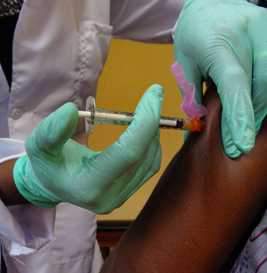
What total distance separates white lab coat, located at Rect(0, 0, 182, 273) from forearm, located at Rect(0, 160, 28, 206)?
3 cm

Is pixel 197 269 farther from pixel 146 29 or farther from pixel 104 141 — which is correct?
pixel 104 141

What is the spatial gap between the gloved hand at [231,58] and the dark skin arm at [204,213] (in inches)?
1.3

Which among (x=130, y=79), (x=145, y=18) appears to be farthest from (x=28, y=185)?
(x=130, y=79)

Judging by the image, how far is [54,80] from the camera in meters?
1.21

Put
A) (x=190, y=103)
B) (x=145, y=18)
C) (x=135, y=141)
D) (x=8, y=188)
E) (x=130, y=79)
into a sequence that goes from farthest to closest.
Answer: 1. (x=130, y=79)
2. (x=145, y=18)
3. (x=8, y=188)
4. (x=190, y=103)
5. (x=135, y=141)

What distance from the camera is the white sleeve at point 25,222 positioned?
3.51ft

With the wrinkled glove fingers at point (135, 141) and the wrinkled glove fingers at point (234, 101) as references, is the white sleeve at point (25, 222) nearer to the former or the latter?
the wrinkled glove fingers at point (135, 141)

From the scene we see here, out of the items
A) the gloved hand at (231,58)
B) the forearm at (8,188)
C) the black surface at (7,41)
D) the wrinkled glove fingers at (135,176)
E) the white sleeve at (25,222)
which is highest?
the gloved hand at (231,58)

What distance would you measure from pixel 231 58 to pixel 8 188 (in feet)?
1.56

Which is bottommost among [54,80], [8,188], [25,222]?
[25,222]

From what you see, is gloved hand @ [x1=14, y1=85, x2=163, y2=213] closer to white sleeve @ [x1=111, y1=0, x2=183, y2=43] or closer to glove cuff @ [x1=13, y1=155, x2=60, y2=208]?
glove cuff @ [x1=13, y1=155, x2=60, y2=208]

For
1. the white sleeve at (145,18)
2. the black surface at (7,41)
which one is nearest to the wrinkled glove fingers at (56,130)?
the black surface at (7,41)

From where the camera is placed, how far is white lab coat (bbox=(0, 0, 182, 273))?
1102mm

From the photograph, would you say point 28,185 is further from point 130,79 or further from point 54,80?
point 130,79
